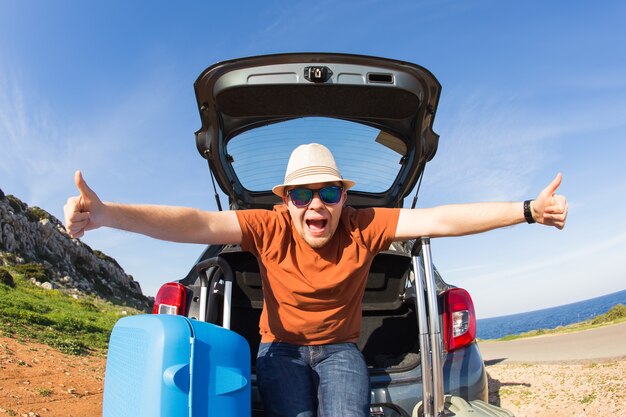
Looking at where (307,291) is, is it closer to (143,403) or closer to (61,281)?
(143,403)

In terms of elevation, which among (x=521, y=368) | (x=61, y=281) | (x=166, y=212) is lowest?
(x=521, y=368)

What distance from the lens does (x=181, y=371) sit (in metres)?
1.69

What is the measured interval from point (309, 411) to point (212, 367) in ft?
2.53

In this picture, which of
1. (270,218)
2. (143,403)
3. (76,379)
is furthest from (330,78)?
(76,379)

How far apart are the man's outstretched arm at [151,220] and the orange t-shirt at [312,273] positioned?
12 centimetres

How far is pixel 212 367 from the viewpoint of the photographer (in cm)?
178

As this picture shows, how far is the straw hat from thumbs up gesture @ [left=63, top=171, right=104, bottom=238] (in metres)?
0.97

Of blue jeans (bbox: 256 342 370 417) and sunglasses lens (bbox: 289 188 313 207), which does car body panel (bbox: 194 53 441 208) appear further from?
blue jeans (bbox: 256 342 370 417)

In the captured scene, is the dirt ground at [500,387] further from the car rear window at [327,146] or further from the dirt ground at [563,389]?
the car rear window at [327,146]

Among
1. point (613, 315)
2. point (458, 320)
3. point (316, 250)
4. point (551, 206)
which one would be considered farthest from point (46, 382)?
point (613, 315)

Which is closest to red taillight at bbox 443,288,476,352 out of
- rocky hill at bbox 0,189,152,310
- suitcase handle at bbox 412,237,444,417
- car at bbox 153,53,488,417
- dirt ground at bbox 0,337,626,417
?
car at bbox 153,53,488,417

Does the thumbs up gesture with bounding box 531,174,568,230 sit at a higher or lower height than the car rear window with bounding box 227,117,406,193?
lower

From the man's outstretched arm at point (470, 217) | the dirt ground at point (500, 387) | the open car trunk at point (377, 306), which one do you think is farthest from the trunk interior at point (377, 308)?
the dirt ground at point (500, 387)

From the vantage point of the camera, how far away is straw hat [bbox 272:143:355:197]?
2.59 metres
